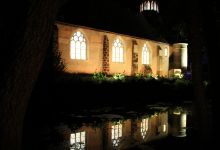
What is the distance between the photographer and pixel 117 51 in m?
28.9

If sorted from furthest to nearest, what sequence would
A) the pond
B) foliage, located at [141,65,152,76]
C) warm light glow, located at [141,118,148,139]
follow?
foliage, located at [141,65,152,76]
warm light glow, located at [141,118,148,139]
the pond

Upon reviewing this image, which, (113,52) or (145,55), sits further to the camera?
(145,55)

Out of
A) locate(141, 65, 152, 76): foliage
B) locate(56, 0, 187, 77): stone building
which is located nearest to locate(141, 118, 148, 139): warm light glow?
locate(56, 0, 187, 77): stone building

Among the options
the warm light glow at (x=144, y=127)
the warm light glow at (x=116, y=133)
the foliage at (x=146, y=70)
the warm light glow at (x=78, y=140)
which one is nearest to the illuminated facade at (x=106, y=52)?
the foliage at (x=146, y=70)

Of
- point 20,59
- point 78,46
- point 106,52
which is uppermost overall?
point 78,46

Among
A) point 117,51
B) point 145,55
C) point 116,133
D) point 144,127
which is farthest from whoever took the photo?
point 145,55

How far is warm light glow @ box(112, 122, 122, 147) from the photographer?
338 inches

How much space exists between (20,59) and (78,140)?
5460mm

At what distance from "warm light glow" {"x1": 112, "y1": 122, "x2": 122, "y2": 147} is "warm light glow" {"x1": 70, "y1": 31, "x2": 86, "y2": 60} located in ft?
44.9

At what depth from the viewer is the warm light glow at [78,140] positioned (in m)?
7.82

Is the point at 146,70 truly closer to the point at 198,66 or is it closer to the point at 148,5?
the point at 148,5

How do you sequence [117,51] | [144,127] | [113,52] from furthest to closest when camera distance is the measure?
[117,51] < [113,52] < [144,127]

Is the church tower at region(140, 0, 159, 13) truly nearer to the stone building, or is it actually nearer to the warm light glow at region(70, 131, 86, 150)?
the stone building

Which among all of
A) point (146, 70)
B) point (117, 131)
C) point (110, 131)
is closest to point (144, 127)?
point (117, 131)
